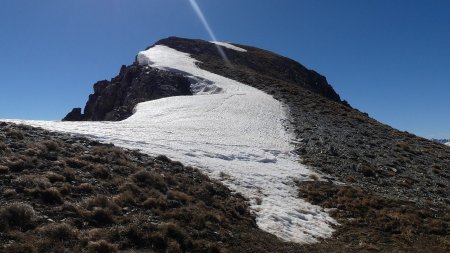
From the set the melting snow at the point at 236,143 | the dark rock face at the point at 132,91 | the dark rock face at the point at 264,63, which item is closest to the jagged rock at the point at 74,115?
the dark rock face at the point at 132,91

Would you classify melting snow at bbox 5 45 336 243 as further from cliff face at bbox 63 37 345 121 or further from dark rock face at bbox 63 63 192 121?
cliff face at bbox 63 37 345 121

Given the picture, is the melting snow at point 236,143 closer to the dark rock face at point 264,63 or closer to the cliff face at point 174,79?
the cliff face at point 174,79

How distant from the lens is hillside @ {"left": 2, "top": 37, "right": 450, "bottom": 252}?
16.7 meters

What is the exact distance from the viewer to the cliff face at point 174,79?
51.0 meters

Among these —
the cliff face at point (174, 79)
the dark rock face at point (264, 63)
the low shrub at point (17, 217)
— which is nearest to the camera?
the low shrub at point (17, 217)

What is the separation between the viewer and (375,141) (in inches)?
1415

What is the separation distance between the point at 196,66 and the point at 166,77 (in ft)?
38.2

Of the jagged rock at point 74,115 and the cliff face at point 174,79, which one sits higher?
the cliff face at point 174,79

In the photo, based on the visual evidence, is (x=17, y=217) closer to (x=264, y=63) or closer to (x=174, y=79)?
(x=174, y=79)

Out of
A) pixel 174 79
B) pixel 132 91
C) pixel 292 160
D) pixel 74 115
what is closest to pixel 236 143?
pixel 292 160

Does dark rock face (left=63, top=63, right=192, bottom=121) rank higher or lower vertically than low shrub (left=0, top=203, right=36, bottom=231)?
higher

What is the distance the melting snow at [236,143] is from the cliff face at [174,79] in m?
5.66

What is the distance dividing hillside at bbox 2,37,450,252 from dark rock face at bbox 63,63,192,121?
0.85 feet

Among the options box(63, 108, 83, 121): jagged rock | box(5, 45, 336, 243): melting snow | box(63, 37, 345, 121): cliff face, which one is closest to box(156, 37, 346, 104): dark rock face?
box(63, 37, 345, 121): cliff face
